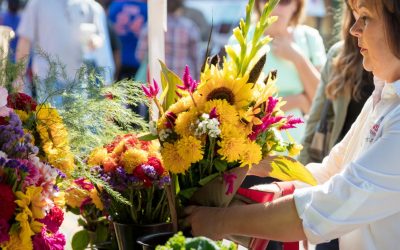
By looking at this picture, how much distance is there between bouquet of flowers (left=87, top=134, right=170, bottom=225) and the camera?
Result: 2.12 m

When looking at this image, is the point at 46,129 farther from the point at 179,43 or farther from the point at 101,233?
the point at 179,43

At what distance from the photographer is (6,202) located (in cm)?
185

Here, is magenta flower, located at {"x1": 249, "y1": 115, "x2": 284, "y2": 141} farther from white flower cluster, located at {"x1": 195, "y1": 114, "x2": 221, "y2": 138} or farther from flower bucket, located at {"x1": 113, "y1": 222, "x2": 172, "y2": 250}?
flower bucket, located at {"x1": 113, "y1": 222, "x2": 172, "y2": 250}

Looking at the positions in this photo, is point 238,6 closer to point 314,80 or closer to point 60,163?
point 314,80

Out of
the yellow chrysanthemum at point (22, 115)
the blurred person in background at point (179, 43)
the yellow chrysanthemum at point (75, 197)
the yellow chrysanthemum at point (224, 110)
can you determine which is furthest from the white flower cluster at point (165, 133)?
the blurred person in background at point (179, 43)

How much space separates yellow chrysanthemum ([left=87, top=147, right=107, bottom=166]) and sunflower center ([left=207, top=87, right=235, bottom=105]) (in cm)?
36

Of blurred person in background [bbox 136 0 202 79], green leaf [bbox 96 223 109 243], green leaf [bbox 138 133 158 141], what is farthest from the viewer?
blurred person in background [bbox 136 0 202 79]

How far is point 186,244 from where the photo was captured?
165 centimetres

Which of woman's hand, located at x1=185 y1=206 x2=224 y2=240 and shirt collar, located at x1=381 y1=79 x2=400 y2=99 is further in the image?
shirt collar, located at x1=381 y1=79 x2=400 y2=99

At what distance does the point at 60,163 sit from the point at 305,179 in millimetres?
618

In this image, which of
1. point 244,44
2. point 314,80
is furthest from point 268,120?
point 314,80

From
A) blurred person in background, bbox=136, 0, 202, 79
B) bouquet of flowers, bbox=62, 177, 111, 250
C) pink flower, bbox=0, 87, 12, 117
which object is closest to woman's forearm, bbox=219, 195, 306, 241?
bouquet of flowers, bbox=62, 177, 111, 250

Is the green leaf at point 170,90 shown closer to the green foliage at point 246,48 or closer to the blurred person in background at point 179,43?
the green foliage at point 246,48

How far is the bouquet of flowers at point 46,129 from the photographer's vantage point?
210cm
